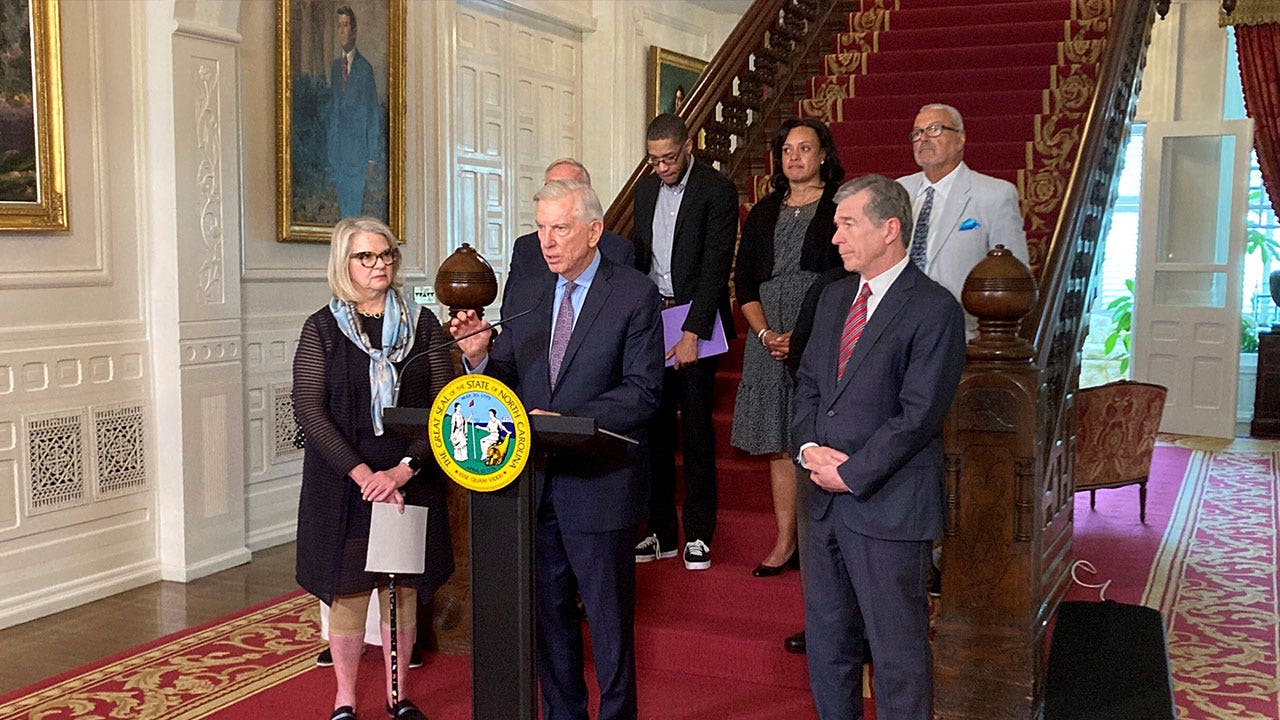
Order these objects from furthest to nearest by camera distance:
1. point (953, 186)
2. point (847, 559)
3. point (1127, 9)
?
1. point (1127, 9)
2. point (953, 186)
3. point (847, 559)

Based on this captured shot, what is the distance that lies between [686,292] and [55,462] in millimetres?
3103

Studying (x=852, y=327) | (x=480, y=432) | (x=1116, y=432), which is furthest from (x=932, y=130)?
(x=1116, y=432)

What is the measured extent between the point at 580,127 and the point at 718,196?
5639mm

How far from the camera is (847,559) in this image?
328cm

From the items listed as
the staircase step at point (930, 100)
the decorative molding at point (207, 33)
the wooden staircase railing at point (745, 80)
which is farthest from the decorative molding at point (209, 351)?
the staircase step at point (930, 100)

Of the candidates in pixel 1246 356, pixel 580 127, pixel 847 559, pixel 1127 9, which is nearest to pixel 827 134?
pixel 847 559

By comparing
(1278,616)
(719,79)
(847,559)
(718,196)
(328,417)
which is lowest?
(1278,616)

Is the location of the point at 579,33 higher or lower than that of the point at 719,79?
higher

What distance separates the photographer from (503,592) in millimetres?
2811

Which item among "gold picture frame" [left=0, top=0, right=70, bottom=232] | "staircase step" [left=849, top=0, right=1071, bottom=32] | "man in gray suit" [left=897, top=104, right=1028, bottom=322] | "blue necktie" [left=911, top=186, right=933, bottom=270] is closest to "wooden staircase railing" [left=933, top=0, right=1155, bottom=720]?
"man in gray suit" [left=897, top=104, right=1028, bottom=322]

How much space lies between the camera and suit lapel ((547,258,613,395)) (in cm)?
320

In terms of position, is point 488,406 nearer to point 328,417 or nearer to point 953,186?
point 328,417

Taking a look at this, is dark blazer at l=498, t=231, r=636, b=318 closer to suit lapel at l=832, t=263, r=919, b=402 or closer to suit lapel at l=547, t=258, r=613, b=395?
suit lapel at l=547, t=258, r=613, b=395

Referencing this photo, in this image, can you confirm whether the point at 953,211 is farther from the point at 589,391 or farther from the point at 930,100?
the point at 930,100
